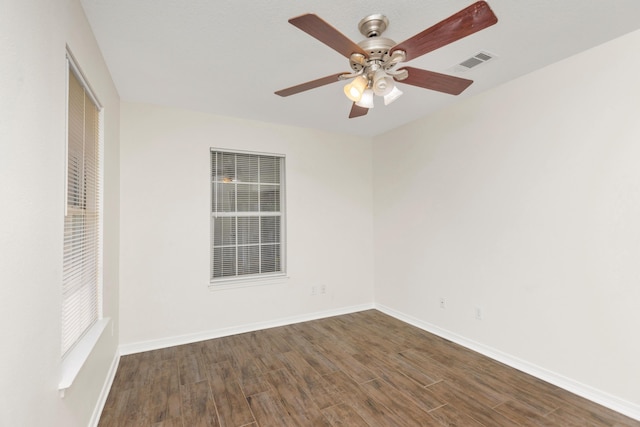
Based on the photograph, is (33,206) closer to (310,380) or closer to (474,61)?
(310,380)

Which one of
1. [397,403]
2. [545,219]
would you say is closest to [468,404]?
[397,403]

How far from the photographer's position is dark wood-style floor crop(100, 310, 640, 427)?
Result: 201cm

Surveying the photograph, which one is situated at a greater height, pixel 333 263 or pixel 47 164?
pixel 47 164

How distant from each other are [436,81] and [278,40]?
3.56 feet

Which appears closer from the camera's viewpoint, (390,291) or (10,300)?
(10,300)

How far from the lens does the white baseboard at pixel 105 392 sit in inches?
76.2

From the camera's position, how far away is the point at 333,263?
4.18 m

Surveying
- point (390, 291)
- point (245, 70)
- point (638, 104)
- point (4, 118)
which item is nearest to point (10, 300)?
point (4, 118)

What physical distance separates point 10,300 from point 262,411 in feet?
5.58

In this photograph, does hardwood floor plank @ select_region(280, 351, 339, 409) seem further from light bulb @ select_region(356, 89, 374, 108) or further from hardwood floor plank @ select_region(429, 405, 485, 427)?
light bulb @ select_region(356, 89, 374, 108)

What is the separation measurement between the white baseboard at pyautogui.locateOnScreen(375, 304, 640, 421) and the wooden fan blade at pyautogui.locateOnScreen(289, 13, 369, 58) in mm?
2812

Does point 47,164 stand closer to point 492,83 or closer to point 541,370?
point 492,83

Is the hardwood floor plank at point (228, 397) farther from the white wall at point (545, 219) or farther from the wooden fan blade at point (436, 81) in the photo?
the wooden fan blade at point (436, 81)

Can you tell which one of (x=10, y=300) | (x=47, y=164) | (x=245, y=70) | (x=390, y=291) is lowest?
(x=390, y=291)
